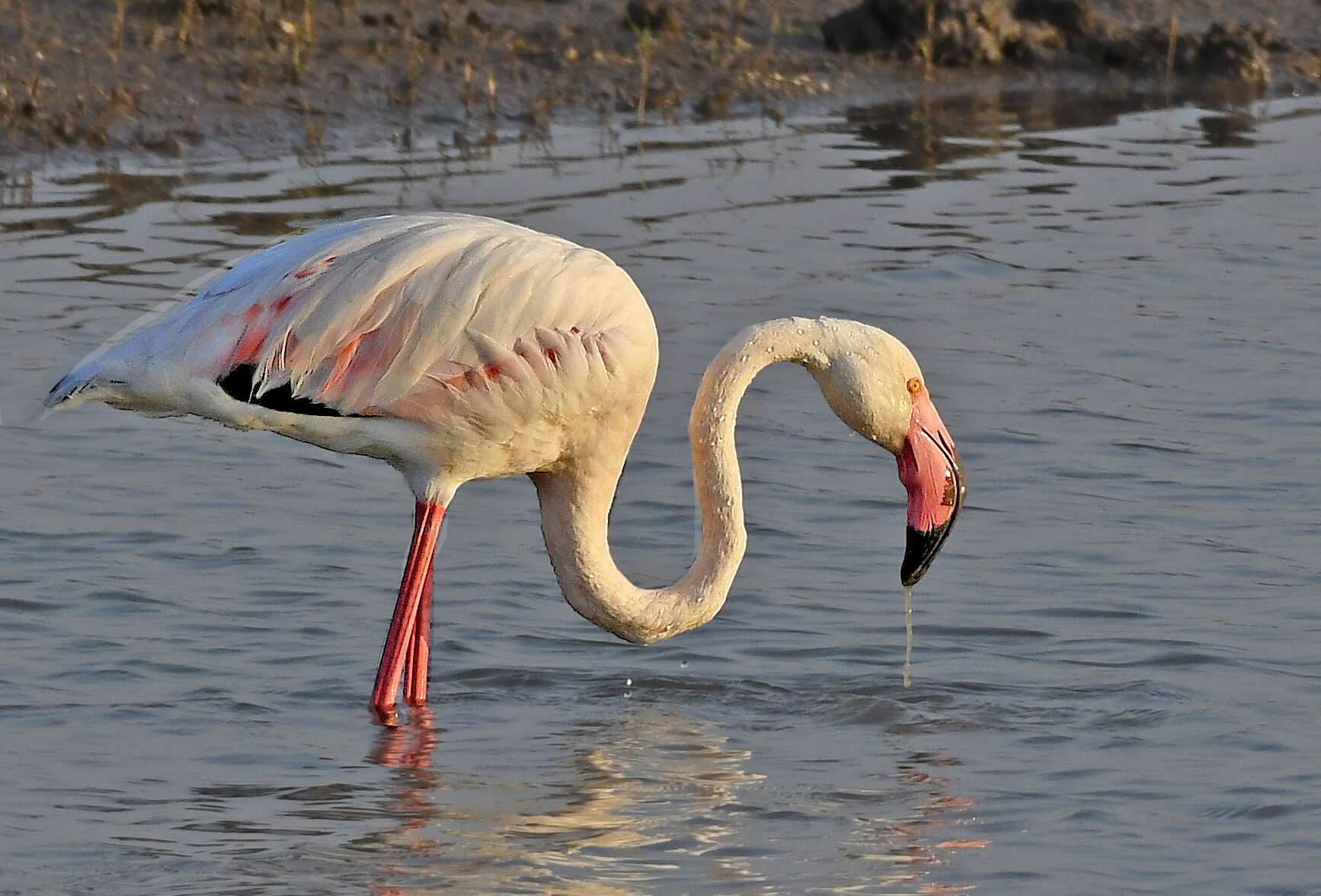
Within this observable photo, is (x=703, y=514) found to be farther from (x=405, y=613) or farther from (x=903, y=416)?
(x=405, y=613)

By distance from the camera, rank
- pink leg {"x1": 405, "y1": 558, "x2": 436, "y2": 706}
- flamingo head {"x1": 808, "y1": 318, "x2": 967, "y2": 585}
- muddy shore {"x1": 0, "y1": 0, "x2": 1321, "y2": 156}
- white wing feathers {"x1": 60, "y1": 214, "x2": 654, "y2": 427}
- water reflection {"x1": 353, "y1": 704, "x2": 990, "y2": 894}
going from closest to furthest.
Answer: water reflection {"x1": 353, "y1": 704, "x2": 990, "y2": 894}, white wing feathers {"x1": 60, "y1": 214, "x2": 654, "y2": 427}, flamingo head {"x1": 808, "y1": 318, "x2": 967, "y2": 585}, pink leg {"x1": 405, "y1": 558, "x2": 436, "y2": 706}, muddy shore {"x1": 0, "y1": 0, "x2": 1321, "y2": 156}

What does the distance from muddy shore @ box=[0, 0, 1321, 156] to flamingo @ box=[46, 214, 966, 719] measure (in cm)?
588

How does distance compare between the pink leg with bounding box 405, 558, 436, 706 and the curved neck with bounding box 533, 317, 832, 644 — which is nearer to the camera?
the curved neck with bounding box 533, 317, 832, 644

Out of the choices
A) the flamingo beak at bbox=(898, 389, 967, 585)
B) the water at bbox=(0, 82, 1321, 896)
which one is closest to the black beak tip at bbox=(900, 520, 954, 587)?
the flamingo beak at bbox=(898, 389, 967, 585)

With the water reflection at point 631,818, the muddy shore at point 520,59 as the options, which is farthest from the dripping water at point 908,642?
the muddy shore at point 520,59

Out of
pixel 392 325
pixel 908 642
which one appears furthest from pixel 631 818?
pixel 392 325

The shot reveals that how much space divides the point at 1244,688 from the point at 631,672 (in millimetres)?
1819

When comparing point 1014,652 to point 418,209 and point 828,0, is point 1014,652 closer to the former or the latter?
point 418,209

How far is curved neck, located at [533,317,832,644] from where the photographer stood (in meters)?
6.25

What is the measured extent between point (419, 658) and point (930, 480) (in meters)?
1.53

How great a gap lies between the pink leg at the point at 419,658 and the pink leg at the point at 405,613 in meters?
0.09

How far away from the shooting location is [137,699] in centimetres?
639

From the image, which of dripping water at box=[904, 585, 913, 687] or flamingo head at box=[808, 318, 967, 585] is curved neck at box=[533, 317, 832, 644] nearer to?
flamingo head at box=[808, 318, 967, 585]

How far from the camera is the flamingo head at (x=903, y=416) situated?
244 inches
